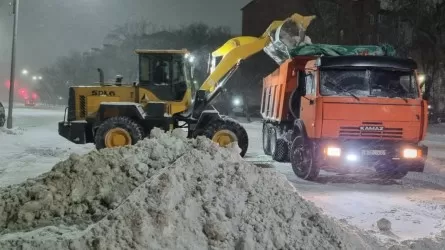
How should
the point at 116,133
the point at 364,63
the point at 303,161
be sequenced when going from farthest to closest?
the point at 116,133 < the point at 303,161 < the point at 364,63

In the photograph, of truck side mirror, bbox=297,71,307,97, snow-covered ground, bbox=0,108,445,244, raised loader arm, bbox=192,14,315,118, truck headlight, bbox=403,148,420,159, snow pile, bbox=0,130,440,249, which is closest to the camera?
snow pile, bbox=0,130,440,249

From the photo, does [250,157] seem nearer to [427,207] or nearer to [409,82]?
[409,82]

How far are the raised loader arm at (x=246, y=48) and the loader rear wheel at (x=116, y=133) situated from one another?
1.95 m

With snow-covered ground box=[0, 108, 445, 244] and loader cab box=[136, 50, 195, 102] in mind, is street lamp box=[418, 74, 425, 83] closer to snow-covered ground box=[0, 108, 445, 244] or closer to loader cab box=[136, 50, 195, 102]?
snow-covered ground box=[0, 108, 445, 244]

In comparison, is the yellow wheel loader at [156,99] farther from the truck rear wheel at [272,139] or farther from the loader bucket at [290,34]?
the truck rear wheel at [272,139]

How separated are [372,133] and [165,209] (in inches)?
284

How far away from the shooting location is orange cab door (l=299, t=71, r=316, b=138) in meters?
11.8

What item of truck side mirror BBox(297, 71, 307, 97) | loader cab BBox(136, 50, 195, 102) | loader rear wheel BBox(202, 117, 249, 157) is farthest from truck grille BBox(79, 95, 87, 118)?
truck side mirror BBox(297, 71, 307, 97)

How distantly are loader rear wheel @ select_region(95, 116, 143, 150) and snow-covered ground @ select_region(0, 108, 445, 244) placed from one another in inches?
52.9

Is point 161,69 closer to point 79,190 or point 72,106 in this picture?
point 72,106

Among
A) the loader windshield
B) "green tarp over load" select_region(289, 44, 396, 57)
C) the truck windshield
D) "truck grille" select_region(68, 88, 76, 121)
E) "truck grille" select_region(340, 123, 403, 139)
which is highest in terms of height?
"green tarp over load" select_region(289, 44, 396, 57)

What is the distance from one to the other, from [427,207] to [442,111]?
36816 mm

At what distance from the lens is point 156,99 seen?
1582cm

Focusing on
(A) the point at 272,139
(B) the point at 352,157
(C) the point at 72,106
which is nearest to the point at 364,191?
(B) the point at 352,157
